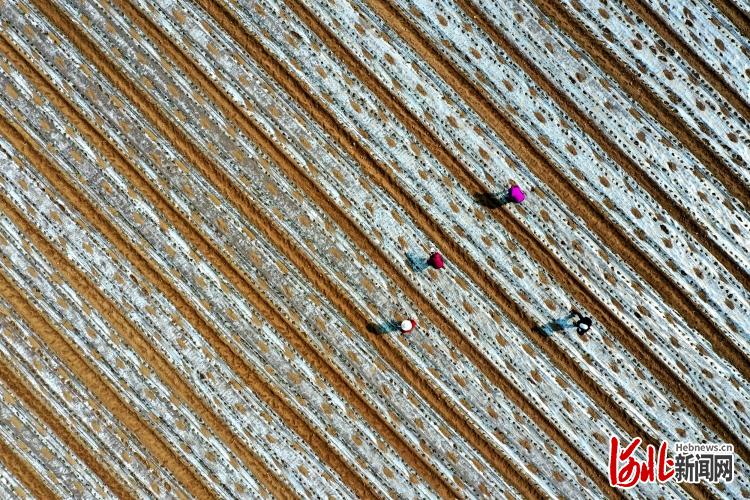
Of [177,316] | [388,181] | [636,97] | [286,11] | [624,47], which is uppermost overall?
[286,11]

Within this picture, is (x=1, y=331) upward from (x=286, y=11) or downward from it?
downward

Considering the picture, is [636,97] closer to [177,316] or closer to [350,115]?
[350,115]

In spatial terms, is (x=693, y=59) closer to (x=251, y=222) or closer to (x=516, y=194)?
(x=516, y=194)

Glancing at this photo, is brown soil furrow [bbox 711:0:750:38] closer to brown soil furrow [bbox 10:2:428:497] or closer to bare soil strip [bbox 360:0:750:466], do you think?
bare soil strip [bbox 360:0:750:466]

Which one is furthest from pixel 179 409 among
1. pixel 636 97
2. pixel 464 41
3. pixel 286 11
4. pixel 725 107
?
pixel 725 107

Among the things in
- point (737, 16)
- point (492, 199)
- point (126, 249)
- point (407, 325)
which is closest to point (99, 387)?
point (126, 249)
